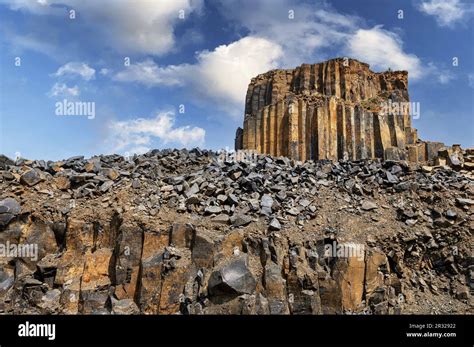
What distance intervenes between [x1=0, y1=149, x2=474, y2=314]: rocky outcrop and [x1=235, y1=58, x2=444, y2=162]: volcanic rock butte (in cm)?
753

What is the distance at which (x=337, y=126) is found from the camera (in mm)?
22750

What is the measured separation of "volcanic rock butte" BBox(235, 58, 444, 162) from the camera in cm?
2222

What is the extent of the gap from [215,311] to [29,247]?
6.70 meters

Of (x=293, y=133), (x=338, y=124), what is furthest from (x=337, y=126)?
(x=293, y=133)

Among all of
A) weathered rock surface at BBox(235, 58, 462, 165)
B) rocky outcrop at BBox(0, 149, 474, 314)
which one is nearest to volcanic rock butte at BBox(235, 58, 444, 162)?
weathered rock surface at BBox(235, 58, 462, 165)

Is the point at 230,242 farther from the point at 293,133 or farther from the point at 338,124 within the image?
the point at 338,124

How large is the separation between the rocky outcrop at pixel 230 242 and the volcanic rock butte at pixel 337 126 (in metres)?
7.53

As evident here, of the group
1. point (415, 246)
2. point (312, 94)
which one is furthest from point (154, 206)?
point (312, 94)

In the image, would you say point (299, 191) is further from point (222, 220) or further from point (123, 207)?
point (123, 207)

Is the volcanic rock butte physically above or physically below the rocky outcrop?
above

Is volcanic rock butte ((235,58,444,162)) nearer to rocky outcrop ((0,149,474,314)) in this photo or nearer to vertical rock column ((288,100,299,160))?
vertical rock column ((288,100,299,160))

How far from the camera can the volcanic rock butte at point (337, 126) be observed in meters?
22.2

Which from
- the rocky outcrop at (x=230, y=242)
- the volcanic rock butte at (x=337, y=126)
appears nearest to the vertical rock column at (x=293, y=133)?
the volcanic rock butte at (x=337, y=126)

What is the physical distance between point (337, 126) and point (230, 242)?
1426cm
